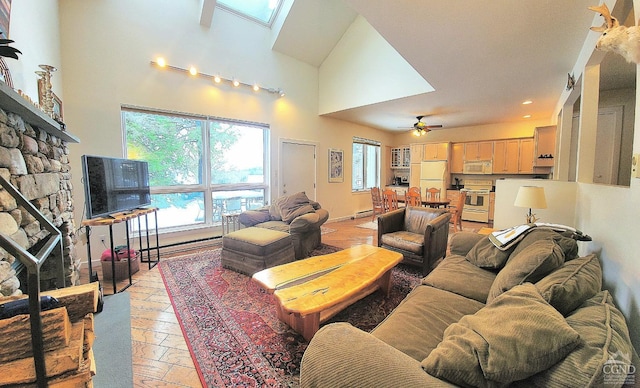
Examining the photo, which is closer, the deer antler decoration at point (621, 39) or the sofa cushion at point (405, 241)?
the deer antler decoration at point (621, 39)

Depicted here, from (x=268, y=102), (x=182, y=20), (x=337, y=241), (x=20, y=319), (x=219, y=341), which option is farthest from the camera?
(x=268, y=102)

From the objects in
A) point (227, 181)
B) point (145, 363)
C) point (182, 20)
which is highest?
point (182, 20)

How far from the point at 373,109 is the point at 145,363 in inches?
210

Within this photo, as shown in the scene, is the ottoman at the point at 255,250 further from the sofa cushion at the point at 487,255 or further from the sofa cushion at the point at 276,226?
the sofa cushion at the point at 487,255

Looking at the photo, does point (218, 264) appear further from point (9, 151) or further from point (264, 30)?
point (264, 30)

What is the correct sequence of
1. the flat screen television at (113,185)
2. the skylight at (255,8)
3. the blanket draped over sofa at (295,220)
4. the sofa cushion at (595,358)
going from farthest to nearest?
the skylight at (255,8) → the blanket draped over sofa at (295,220) → the flat screen television at (113,185) → the sofa cushion at (595,358)

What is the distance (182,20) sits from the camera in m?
3.93

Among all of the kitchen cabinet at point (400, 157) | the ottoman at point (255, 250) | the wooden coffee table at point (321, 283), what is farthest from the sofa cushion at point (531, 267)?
the kitchen cabinet at point (400, 157)

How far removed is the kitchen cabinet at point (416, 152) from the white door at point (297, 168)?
3.26m

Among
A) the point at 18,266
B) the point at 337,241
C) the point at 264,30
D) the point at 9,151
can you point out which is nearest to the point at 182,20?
the point at 264,30

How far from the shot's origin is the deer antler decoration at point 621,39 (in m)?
1.24

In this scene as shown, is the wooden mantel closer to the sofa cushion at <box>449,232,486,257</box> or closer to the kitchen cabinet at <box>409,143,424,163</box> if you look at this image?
the sofa cushion at <box>449,232,486,257</box>

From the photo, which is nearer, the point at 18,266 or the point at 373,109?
the point at 18,266

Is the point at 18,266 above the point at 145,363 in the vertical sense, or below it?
above
